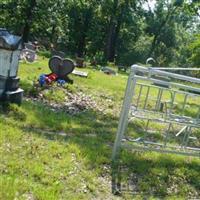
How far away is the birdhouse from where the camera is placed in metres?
9.12

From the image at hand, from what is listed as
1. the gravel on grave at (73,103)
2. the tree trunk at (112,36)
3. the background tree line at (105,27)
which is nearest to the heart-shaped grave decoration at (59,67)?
the gravel on grave at (73,103)

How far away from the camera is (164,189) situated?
655cm

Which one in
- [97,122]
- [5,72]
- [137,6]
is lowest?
[97,122]

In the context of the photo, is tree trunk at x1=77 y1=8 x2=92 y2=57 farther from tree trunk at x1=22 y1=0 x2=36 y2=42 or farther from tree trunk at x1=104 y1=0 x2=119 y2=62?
tree trunk at x1=22 y1=0 x2=36 y2=42

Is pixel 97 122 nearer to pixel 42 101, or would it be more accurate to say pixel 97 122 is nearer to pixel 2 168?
pixel 42 101

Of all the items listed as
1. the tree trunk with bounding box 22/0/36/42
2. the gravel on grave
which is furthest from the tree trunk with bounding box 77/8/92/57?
the gravel on grave

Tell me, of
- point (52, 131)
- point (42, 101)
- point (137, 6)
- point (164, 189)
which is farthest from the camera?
point (137, 6)

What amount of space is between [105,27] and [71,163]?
42.6 m

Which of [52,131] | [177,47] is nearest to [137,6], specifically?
[177,47]

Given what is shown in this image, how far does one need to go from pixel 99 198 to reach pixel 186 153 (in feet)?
7.54

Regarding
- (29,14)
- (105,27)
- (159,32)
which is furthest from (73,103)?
(159,32)

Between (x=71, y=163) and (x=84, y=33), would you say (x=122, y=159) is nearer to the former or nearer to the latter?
(x=71, y=163)

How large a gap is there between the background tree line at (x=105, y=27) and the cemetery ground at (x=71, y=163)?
1555 centimetres

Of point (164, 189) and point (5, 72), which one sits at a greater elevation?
point (5, 72)
